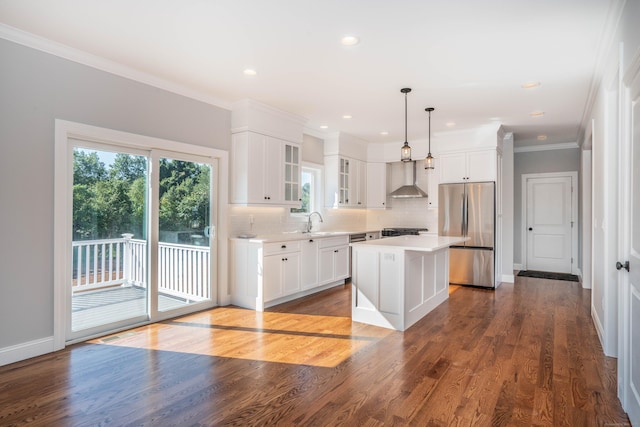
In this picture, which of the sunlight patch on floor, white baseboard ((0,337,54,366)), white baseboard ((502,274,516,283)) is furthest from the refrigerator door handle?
white baseboard ((0,337,54,366))

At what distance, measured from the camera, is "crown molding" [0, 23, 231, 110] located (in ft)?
9.56

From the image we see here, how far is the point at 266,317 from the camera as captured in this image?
4250mm

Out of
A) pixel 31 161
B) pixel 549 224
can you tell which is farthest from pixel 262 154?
pixel 549 224

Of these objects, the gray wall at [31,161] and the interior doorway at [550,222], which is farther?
the interior doorway at [550,222]

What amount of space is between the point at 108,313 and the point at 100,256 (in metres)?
0.60

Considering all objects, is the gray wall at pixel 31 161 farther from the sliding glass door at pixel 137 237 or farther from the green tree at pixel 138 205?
the green tree at pixel 138 205

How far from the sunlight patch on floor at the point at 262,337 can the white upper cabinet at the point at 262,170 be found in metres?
1.51

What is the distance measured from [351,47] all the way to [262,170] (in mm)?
2200

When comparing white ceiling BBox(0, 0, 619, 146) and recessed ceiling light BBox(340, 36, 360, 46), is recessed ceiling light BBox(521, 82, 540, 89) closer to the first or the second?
white ceiling BBox(0, 0, 619, 146)

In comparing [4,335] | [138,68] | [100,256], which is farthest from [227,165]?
[4,335]

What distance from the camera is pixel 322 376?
274cm

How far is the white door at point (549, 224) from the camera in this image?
7.41 m

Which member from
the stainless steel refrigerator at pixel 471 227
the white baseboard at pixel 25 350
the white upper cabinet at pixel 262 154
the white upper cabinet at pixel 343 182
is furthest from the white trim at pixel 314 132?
the white baseboard at pixel 25 350

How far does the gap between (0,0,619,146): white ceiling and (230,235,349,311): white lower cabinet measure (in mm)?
1868
